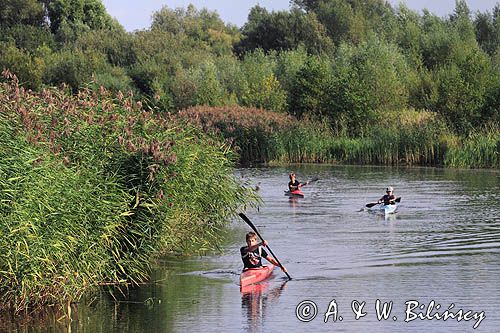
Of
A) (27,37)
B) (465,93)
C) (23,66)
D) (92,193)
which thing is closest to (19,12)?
(27,37)

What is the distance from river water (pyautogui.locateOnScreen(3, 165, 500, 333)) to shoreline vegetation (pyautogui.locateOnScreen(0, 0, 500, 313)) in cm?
74

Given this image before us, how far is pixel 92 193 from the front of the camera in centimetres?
1672

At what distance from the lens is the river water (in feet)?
50.9

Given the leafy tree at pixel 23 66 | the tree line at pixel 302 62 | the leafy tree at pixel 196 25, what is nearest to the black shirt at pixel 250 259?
the tree line at pixel 302 62

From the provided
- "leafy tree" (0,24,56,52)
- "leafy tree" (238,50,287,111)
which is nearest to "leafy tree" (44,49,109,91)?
"leafy tree" (0,24,56,52)

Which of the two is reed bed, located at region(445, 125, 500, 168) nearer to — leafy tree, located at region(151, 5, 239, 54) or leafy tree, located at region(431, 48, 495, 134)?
leafy tree, located at region(431, 48, 495, 134)

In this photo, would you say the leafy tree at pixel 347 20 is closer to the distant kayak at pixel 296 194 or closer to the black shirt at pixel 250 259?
the distant kayak at pixel 296 194

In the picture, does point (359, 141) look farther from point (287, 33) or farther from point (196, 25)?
point (196, 25)

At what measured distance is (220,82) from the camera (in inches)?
2549

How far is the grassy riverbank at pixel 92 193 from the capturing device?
14742 mm

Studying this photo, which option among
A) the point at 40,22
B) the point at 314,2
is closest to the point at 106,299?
the point at 40,22

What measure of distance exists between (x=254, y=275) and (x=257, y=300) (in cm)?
131

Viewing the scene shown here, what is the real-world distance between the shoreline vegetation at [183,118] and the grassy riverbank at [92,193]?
0.11 feet

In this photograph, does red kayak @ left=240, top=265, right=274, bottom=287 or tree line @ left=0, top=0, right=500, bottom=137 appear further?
tree line @ left=0, top=0, right=500, bottom=137
